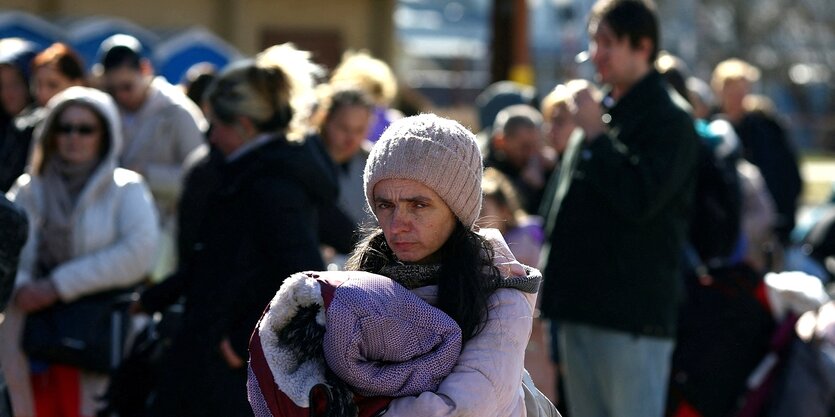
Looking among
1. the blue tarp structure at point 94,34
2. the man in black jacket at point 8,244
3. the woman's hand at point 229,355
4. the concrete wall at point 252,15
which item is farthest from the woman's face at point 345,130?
the concrete wall at point 252,15

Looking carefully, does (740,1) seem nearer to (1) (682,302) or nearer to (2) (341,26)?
(2) (341,26)

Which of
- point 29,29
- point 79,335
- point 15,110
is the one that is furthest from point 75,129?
point 29,29

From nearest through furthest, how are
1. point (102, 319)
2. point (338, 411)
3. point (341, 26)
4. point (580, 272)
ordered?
point (338, 411)
point (580, 272)
point (102, 319)
point (341, 26)

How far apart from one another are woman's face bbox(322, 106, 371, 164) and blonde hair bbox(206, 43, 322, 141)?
1.56 metres

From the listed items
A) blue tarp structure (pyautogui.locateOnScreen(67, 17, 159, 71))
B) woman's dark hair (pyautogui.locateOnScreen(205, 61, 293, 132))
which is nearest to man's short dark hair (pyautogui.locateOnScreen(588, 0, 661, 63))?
woman's dark hair (pyautogui.locateOnScreen(205, 61, 293, 132))

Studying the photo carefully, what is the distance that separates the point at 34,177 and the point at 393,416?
145 inches

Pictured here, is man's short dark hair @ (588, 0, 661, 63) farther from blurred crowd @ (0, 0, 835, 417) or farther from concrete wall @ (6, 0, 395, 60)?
concrete wall @ (6, 0, 395, 60)

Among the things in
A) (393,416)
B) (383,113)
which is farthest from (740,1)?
(393,416)

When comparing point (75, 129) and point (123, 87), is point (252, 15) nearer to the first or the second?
point (123, 87)

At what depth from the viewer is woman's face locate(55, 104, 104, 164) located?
6141 mm

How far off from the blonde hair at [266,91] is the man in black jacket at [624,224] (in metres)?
1.11

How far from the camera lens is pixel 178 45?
14094mm

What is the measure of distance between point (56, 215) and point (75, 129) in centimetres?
40

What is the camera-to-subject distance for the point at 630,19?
543 centimetres
